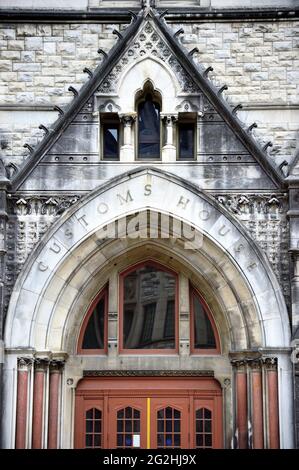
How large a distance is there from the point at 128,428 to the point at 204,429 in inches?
51.9

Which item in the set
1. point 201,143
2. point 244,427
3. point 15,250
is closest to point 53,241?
point 15,250

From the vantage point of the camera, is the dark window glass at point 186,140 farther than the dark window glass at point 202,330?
No

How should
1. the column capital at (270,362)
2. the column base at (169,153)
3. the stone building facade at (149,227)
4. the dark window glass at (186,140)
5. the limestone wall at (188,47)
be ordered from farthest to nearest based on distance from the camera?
the limestone wall at (188,47) < the dark window glass at (186,140) < the column base at (169,153) < the stone building facade at (149,227) < the column capital at (270,362)

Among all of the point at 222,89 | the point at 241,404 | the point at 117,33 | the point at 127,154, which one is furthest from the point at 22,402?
the point at 117,33

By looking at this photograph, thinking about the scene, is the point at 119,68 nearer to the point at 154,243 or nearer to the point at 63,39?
the point at 63,39

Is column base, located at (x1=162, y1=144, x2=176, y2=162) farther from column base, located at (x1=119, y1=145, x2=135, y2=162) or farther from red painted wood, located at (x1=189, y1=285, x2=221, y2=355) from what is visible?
red painted wood, located at (x1=189, y1=285, x2=221, y2=355)

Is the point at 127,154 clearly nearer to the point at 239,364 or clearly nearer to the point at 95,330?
the point at 95,330

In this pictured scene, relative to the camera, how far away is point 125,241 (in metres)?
16.5

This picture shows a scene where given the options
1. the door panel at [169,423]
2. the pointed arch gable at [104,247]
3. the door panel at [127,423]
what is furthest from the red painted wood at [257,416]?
the door panel at [127,423]

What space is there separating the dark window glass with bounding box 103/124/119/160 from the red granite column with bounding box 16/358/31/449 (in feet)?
12.6

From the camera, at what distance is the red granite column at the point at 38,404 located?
51.2ft

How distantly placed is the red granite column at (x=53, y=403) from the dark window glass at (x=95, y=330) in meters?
0.96

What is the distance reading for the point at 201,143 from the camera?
16.4 meters

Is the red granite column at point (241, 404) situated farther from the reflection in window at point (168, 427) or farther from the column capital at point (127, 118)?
the column capital at point (127, 118)
